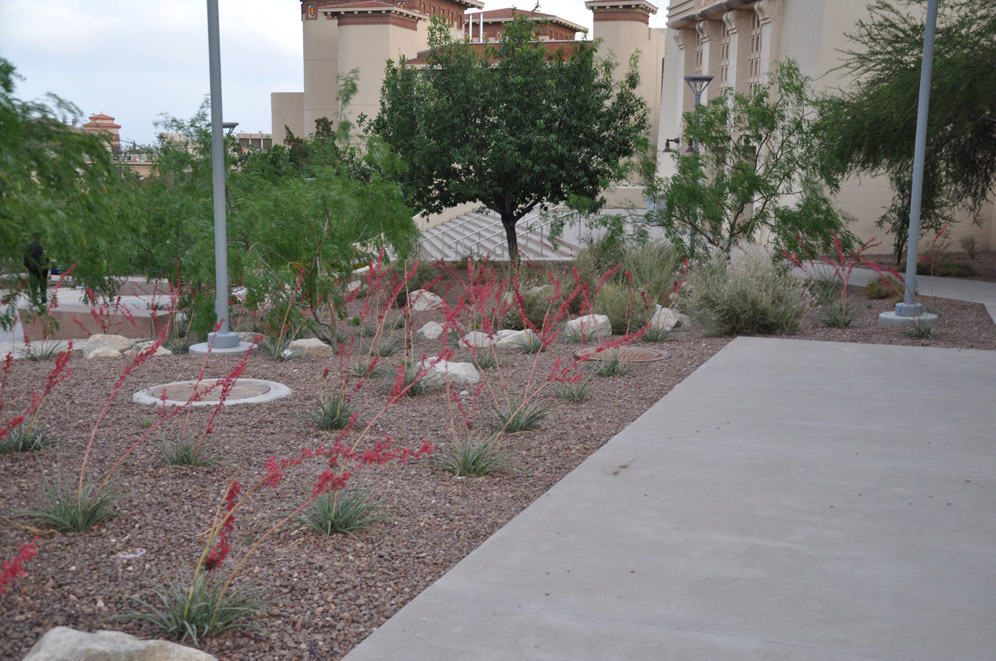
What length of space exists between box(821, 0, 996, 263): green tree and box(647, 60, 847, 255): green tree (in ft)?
2.36

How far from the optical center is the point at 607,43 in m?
51.7

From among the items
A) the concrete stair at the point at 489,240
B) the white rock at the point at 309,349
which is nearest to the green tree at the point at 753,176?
the concrete stair at the point at 489,240

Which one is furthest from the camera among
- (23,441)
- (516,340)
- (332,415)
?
(516,340)

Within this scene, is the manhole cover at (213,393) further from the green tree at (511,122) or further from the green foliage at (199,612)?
the green tree at (511,122)

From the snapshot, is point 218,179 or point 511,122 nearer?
point 218,179

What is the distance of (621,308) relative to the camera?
1243 cm

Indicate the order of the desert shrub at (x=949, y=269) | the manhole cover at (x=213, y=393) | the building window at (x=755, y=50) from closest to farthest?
the manhole cover at (x=213, y=393)
the desert shrub at (x=949, y=269)
the building window at (x=755, y=50)

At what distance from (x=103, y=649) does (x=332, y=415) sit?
3.68 metres

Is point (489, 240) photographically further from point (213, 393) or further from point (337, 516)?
point (337, 516)

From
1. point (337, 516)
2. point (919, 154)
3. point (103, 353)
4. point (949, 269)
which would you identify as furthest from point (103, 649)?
point (949, 269)

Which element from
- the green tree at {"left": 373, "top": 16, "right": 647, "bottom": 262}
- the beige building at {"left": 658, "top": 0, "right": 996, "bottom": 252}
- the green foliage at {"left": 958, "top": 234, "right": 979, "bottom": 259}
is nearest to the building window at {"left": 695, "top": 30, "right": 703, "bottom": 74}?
the beige building at {"left": 658, "top": 0, "right": 996, "bottom": 252}

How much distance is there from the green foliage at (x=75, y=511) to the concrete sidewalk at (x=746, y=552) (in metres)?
1.77

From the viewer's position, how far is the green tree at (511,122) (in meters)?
20.9

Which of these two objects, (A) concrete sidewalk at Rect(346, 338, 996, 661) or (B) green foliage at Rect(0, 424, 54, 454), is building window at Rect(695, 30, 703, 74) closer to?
(A) concrete sidewalk at Rect(346, 338, 996, 661)
